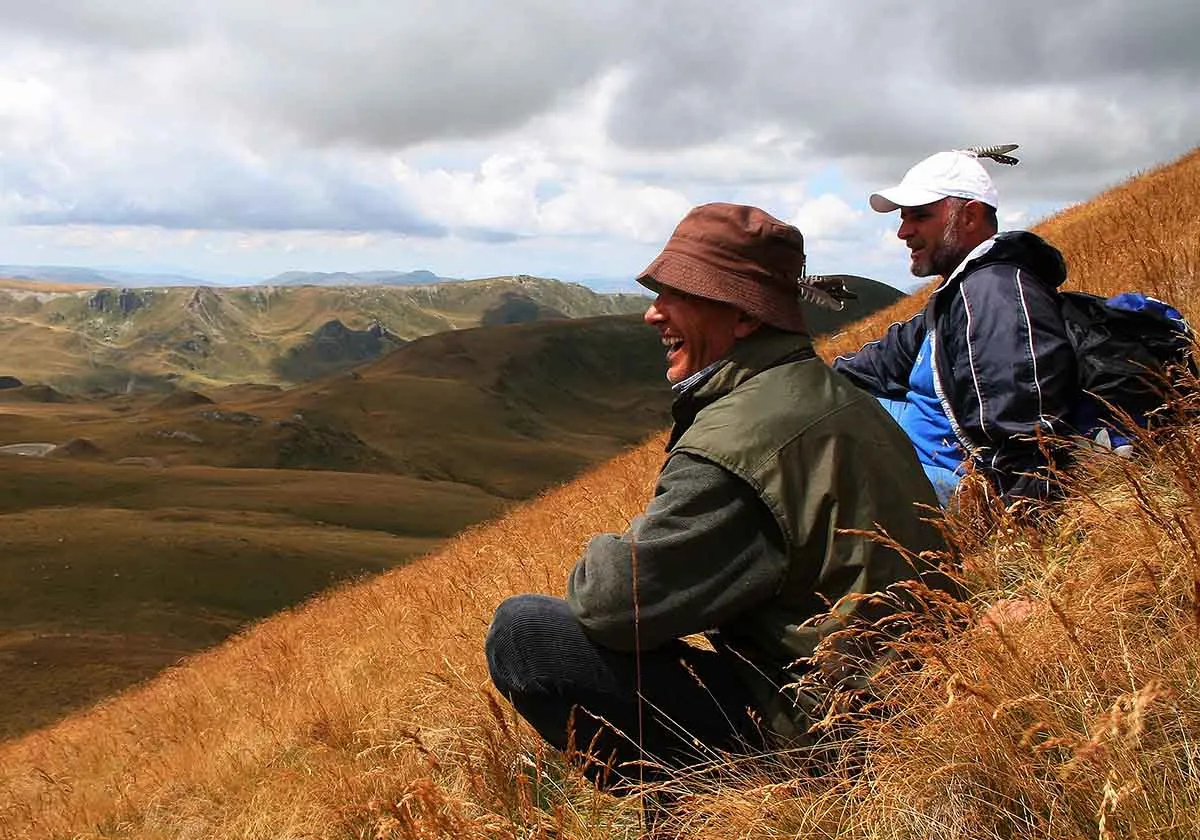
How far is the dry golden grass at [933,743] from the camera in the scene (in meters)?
1.82

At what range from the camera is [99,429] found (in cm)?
10812

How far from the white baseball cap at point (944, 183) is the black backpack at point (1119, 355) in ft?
2.97

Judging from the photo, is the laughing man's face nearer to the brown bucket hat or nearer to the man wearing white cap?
the brown bucket hat

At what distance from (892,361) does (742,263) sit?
2477mm

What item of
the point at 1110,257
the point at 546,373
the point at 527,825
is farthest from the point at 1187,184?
the point at 546,373

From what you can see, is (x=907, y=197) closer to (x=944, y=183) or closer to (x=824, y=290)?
(x=944, y=183)

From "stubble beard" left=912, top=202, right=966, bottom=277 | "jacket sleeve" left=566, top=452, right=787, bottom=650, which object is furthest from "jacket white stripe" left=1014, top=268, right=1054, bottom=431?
"jacket sleeve" left=566, top=452, right=787, bottom=650

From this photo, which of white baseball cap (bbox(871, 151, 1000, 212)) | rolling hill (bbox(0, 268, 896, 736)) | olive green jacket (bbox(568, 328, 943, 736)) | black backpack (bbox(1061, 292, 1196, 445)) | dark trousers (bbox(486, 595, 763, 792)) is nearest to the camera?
olive green jacket (bbox(568, 328, 943, 736))

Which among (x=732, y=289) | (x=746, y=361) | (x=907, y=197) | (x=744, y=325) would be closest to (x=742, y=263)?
(x=732, y=289)

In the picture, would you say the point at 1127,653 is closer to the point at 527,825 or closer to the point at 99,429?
the point at 527,825

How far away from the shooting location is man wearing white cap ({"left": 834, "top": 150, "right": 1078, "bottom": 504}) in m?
3.48

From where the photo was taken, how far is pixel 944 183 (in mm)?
4375

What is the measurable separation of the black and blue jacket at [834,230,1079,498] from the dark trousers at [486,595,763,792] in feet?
4.60

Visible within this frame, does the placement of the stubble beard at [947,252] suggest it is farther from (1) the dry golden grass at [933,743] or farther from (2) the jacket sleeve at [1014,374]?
(1) the dry golden grass at [933,743]
